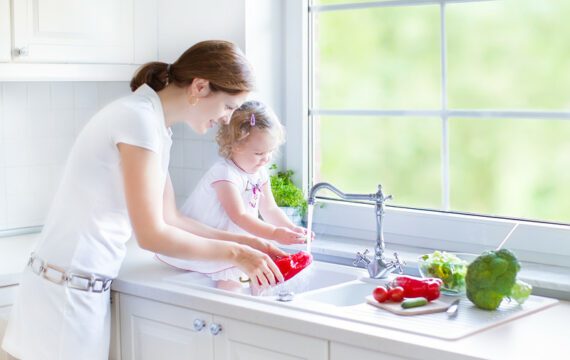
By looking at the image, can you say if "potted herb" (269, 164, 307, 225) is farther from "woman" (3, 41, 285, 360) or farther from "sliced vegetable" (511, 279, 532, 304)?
"sliced vegetable" (511, 279, 532, 304)

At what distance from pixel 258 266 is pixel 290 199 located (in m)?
0.70

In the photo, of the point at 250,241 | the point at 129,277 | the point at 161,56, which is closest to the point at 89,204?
the point at 129,277

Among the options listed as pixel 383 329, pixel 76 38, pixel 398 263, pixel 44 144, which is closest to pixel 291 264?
pixel 398 263

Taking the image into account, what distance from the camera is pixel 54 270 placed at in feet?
7.72

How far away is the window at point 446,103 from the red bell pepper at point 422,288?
1.65 feet

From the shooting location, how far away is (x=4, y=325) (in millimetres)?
2559

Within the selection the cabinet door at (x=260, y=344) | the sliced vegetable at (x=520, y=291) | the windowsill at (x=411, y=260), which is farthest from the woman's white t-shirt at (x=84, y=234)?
the sliced vegetable at (x=520, y=291)

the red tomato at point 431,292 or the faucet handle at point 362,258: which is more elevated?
the faucet handle at point 362,258

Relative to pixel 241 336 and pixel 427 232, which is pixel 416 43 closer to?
pixel 427 232

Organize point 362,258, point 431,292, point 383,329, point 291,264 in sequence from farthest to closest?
point 362,258, point 291,264, point 431,292, point 383,329

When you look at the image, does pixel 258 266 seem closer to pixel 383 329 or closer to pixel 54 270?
pixel 383 329

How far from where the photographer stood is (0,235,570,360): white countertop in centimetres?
184

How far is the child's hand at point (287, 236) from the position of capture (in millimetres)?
2627

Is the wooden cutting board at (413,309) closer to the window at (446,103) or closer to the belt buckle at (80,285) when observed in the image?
the window at (446,103)
